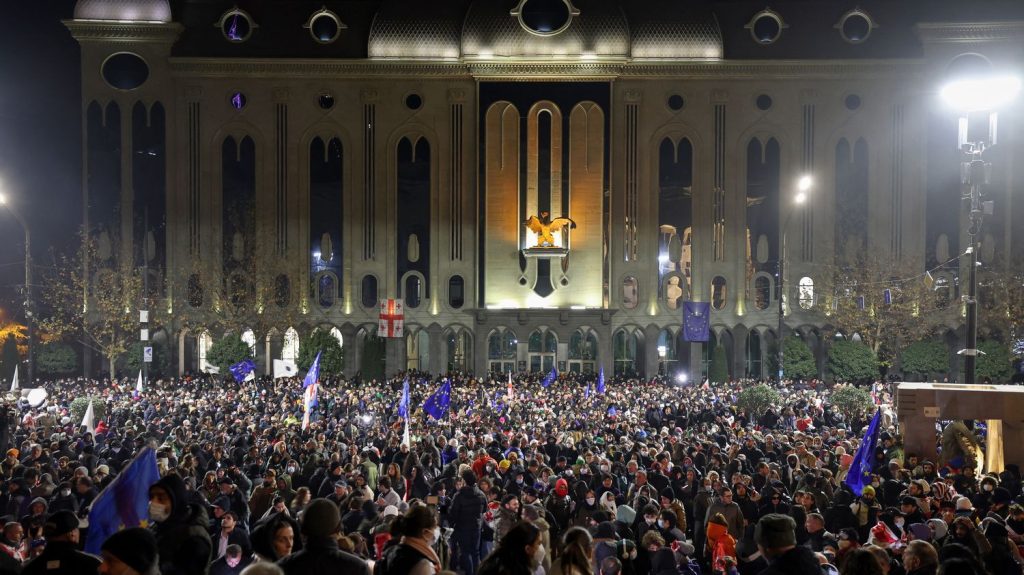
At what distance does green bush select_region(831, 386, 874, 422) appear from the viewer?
2934 centimetres

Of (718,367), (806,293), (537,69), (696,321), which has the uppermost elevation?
(537,69)

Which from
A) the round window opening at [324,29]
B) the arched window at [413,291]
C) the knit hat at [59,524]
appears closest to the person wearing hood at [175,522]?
the knit hat at [59,524]

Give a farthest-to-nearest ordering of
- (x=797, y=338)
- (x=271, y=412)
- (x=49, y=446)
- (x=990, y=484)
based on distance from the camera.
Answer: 1. (x=797, y=338)
2. (x=271, y=412)
3. (x=49, y=446)
4. (x=990, y=484)

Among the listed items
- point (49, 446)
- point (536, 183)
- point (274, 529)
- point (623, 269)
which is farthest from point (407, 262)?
point (274, 529)

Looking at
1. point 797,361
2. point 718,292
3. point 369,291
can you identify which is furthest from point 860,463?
point 369,291

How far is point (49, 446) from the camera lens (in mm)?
19094

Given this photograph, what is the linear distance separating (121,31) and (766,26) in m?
37.3

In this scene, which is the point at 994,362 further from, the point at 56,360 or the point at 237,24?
the point at 56,360

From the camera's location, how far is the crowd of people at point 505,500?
6414mm

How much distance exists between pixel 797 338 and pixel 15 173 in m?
46.8

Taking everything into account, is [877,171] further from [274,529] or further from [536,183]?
[274,529]

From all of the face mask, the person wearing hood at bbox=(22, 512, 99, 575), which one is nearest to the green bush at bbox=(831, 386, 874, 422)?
the face mask

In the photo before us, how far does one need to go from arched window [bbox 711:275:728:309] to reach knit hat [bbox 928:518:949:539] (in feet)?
149

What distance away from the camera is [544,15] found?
54625 mm
